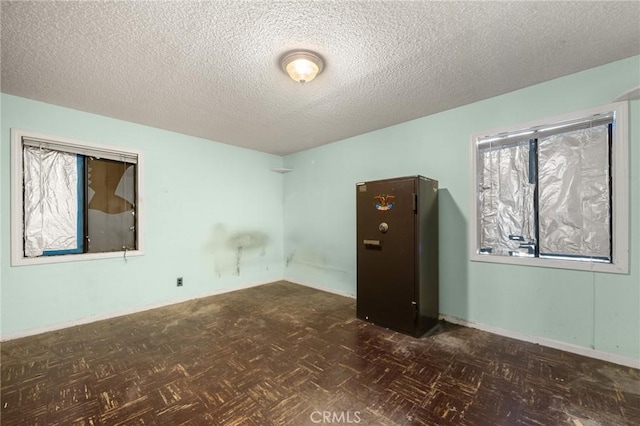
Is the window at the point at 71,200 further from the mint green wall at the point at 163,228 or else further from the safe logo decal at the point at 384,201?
the safe logo decal at the point at 384,201

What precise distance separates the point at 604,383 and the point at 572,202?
1485mm

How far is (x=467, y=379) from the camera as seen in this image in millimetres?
1966

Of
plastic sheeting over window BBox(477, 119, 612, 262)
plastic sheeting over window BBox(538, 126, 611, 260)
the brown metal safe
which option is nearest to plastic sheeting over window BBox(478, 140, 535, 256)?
plastic sheeting over window BBox(477, 119, 612, 262)

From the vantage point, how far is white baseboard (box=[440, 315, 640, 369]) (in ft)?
6.96

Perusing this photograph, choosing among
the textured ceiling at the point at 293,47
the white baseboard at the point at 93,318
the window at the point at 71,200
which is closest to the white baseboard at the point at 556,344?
the textured ceiling at the point at 293,47

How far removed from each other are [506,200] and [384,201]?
130 centimetres

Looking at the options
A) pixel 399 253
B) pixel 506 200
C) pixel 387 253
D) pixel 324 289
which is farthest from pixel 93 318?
pixel 506 200

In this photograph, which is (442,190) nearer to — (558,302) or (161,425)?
(558,302)

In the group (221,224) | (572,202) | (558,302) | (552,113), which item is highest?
(552,113)

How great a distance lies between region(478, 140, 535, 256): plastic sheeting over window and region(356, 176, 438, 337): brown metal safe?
1.71 feet

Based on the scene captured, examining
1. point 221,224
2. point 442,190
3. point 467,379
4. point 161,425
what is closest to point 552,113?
point 442,190

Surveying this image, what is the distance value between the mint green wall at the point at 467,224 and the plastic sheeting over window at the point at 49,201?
3.26m

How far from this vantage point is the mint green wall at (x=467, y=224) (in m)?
2.17

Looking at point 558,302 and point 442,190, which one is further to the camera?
point 442,190
